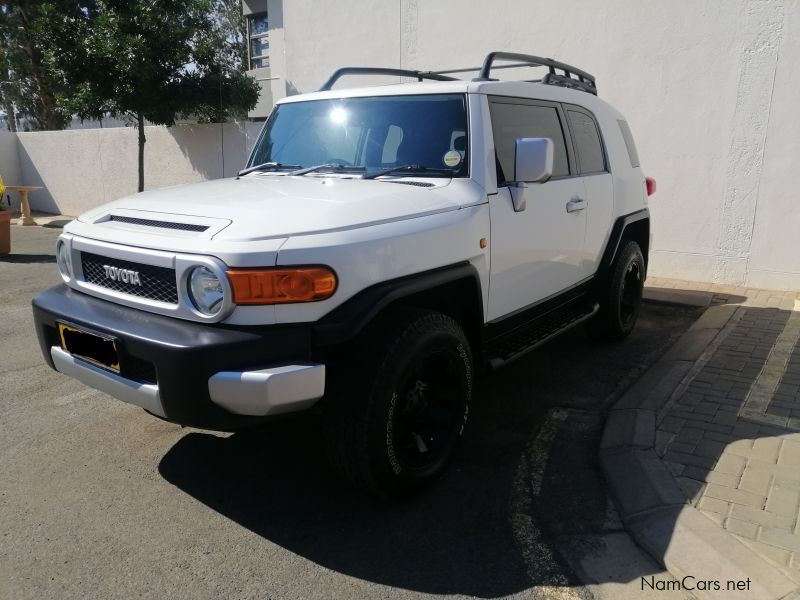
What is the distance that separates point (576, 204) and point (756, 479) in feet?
6.68

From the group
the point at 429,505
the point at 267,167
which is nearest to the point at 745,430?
the point at 429,505

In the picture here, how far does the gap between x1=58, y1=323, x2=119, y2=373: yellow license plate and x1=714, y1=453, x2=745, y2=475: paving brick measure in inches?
117

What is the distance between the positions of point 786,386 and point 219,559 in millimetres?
3823

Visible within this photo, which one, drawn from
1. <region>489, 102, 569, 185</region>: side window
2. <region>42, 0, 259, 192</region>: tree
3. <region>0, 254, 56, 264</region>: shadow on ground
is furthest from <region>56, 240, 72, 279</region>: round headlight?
<region>42, 0, 259, 192</region>: tree

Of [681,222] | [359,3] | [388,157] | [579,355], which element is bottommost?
[579,355]

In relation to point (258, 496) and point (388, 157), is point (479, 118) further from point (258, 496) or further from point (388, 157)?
point (258, 496)

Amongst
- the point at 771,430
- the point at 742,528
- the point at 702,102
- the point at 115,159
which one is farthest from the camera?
the point at 115,159

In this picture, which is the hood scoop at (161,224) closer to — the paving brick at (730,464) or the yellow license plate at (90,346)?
the yellow license plate at (90,346)

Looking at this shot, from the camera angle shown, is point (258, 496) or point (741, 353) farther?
point (741, 353)

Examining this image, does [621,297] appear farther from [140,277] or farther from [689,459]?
[140,277]

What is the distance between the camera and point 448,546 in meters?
2.83

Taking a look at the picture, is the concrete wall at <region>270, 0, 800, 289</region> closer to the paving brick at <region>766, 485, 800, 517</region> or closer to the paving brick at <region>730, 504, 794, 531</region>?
the paving brick at <region>766, 485, 800, 517</region>

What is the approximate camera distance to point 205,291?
2.65 m

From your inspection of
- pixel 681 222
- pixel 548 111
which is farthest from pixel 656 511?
pixel 681 222
